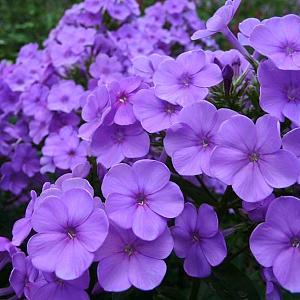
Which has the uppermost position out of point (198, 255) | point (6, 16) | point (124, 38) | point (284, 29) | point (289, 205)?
point (284, 29)

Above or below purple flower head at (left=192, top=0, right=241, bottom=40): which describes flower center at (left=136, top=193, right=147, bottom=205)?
below

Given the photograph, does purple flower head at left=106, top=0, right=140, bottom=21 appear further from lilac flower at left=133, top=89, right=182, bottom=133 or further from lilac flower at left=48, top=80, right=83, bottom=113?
lilac flower at left=133, top=89, right=182, bottom=133

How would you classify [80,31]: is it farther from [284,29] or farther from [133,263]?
[133,263]

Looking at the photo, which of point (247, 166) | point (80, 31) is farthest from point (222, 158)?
point (80, 31)

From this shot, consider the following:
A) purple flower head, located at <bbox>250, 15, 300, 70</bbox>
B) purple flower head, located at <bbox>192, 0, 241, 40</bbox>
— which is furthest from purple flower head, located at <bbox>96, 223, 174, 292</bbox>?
purple flower head, located at <bbox>192, 0, 241, 40</bbox>

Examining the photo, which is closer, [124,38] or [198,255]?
[198,255]

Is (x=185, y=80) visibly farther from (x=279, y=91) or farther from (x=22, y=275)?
(x=22, y=275)
